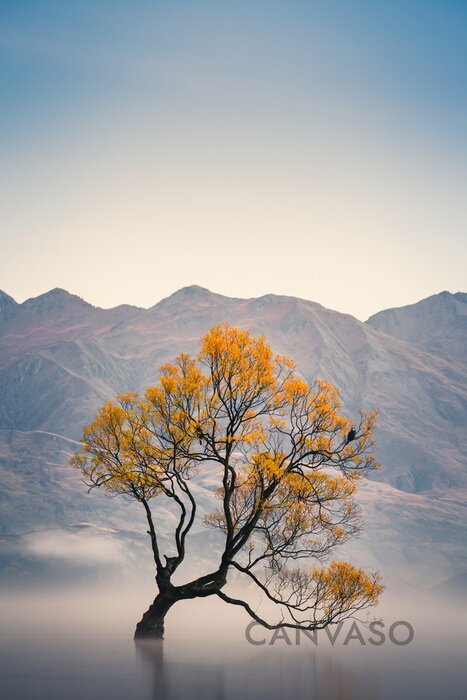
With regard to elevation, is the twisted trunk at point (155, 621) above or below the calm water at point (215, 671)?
above

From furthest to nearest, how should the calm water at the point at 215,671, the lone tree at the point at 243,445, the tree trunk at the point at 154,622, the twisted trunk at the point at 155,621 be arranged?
the tree trunk at the point at 154,622 < the twisted trunk at the point at 155,621 < the lone tree at the point at 243,445 < the calm water at the point at 215,671

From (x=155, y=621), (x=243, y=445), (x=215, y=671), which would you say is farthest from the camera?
(x=155, y=621)

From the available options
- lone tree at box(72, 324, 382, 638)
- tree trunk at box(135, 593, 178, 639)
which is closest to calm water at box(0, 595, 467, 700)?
tree trunk at box(135, 593, 178, 639)

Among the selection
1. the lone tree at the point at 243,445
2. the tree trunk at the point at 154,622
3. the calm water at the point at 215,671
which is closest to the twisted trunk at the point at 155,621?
the tree trunk at the point at 154,622

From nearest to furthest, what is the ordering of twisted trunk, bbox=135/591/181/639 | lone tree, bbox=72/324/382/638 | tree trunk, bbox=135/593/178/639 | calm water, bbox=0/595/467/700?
calm water, bbox=0/595/467/700 < lone tree, bbox=72/324/382/638 < twisted trunk, bbox=135/591/181/639 < tree trunk, bbox=135/593/178/639

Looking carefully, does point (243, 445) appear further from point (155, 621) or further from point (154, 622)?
point (154, 622)

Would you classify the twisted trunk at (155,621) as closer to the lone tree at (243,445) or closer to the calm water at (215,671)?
the lone tree at (243,445)

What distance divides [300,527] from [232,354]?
11375 millimetres

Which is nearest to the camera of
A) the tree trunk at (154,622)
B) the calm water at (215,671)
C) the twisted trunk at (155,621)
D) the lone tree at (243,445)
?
the calm water at (215,671)

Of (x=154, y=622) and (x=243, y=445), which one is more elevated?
(x=243, y=445)

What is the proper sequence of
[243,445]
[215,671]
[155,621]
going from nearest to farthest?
[215,671] < [243,445] < [155,621]

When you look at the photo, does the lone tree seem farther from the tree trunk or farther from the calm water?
the calm water

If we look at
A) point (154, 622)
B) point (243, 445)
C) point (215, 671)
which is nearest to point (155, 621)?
point (154, 622)

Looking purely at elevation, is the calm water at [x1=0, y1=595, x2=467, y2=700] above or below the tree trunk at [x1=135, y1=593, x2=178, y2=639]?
below
